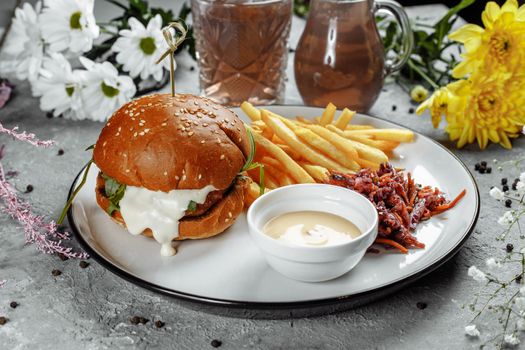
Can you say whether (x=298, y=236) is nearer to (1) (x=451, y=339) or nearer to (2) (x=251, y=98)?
(1) (x=451, y=339)

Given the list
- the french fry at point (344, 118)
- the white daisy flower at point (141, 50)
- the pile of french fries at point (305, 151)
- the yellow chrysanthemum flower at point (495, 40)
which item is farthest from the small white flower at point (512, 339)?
the white daisy flower at point (141, 50)

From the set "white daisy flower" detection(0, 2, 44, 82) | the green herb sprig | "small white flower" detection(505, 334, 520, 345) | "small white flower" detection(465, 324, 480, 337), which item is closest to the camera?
"small white flower" detection(505, 334, 520, 345)

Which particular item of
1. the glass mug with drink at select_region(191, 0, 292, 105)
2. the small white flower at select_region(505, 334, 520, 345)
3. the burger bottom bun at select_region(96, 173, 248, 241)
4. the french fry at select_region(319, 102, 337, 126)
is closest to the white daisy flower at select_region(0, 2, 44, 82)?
the glass mug with drink at select_region(191, 0, 292, 105)

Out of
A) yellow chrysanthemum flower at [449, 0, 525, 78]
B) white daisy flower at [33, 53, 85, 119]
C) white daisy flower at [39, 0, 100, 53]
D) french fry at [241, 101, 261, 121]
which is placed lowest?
white daisy flower at [33, 53, 85, 119]

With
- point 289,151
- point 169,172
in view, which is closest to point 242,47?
point 289,151

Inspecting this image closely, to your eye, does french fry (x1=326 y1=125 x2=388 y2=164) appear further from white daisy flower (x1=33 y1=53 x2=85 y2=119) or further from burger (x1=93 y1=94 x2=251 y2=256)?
white daisy flower (x1=33 y1=53 x2=85 y2=119)
